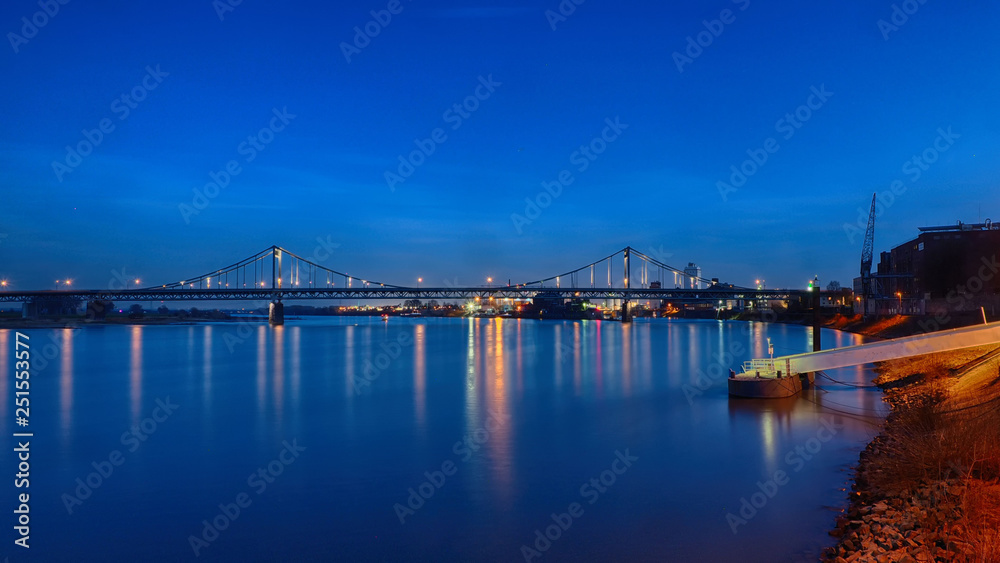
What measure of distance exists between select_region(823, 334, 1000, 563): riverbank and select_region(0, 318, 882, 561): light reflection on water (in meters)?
0.69

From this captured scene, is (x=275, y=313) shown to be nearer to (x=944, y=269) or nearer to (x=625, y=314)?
(x=625, y=314)

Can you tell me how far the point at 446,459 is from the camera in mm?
12883

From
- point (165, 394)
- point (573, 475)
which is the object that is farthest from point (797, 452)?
point (165, 394)

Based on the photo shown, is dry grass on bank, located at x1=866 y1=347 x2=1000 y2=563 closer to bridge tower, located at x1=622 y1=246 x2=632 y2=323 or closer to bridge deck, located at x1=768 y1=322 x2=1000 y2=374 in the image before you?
bridge deck, located at x1=768 y1=322 x2=1000 y2=374

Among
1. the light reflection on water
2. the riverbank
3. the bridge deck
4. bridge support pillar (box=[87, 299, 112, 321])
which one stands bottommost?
the light reflection on water

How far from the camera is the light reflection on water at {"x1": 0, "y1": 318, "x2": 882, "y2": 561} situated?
8.43 m

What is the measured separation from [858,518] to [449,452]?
7.70 metres

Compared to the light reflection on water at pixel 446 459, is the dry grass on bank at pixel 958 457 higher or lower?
higher

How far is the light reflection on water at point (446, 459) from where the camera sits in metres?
8.43

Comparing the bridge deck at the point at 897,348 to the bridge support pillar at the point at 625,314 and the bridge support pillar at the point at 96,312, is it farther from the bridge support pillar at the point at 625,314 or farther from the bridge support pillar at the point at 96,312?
the bridge support pillar at the point at 96,312

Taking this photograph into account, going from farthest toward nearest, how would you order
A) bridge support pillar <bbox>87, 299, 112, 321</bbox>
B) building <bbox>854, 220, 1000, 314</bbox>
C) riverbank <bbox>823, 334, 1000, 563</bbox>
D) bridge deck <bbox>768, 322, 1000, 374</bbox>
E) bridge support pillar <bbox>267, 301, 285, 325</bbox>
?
bridge support pillar <bbox>87, 299, 112, 321</bbox>
bridge support pillar <bbox>267, 301, 285, 325</bbox>
building <bbox>854, 220, 1000, 314</bbox>
bridge deck <bbox>768, 322, 1000, 374</bbox>
riverbank <bbox>823, 334, 1000, 563</bbox>

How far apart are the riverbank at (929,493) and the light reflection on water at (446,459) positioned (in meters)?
0.69

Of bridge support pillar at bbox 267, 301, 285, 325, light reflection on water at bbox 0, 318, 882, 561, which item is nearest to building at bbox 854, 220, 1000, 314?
light reflection on water at bbox 0, 318, 882, 561

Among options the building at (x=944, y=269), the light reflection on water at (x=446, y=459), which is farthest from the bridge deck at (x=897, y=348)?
the building at (x=944, y=269)
